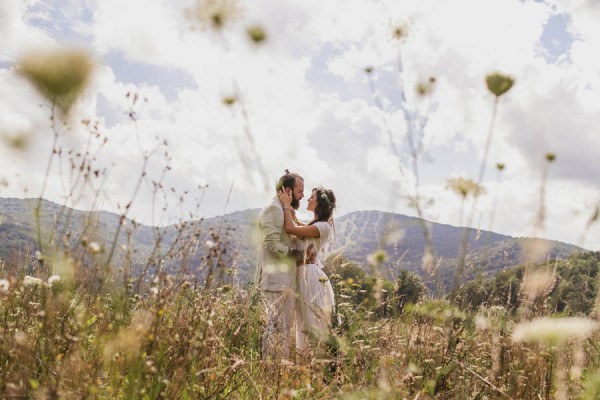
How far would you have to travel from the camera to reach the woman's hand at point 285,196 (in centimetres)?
575

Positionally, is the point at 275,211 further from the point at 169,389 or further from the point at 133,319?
the point at 169,389

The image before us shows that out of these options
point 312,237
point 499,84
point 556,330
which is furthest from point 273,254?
point 556,330

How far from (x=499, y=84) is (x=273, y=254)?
389 cm

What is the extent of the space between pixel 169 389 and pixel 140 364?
9.9 inches

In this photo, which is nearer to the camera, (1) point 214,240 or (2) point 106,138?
(1) point 214,240

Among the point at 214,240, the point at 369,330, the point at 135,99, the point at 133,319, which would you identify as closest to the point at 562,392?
the point at 369,330

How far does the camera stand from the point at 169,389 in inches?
83.4

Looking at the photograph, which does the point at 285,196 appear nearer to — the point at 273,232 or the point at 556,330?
the point at 273,232

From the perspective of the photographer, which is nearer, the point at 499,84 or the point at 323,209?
the point at 499,84

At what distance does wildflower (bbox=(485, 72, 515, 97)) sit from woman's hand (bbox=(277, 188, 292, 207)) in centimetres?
382

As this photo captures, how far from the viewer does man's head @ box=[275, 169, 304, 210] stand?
586 cm

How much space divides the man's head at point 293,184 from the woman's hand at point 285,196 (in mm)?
31

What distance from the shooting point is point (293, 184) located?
589 cm

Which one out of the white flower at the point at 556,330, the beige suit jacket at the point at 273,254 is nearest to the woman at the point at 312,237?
the beige suit jacket at the point at 273,254
